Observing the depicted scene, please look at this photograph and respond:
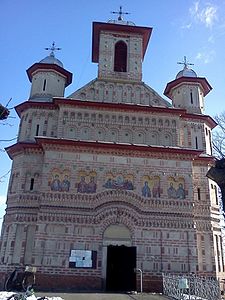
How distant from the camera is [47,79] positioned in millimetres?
25141

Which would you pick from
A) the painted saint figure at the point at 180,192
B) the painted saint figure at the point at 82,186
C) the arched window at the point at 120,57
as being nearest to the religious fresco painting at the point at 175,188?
the painted saint figure at the point at 180,192

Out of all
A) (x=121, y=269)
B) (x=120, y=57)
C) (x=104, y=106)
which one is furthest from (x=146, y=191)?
(x=120, y=57)

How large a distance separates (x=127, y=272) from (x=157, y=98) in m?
11.8

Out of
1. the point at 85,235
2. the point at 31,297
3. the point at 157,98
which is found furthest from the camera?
the point at 157,98

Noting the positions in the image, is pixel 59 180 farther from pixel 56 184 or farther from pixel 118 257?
pixel 118 257

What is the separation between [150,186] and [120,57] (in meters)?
11.8

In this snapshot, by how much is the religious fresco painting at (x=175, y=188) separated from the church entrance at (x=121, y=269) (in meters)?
3.97

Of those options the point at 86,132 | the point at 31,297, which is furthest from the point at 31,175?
the point at 31,297

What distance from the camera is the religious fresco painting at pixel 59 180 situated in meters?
19.6

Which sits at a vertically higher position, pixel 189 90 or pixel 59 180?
pixel 189 90

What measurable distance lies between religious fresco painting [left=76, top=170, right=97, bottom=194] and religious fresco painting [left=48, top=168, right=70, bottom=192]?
657 mm

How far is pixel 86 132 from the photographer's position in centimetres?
2188

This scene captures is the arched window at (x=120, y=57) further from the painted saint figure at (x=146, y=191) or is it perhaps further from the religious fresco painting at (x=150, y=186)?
the painted saint figure at (x=146, y=191)

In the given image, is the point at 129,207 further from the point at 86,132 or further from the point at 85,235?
the point at 86,132
